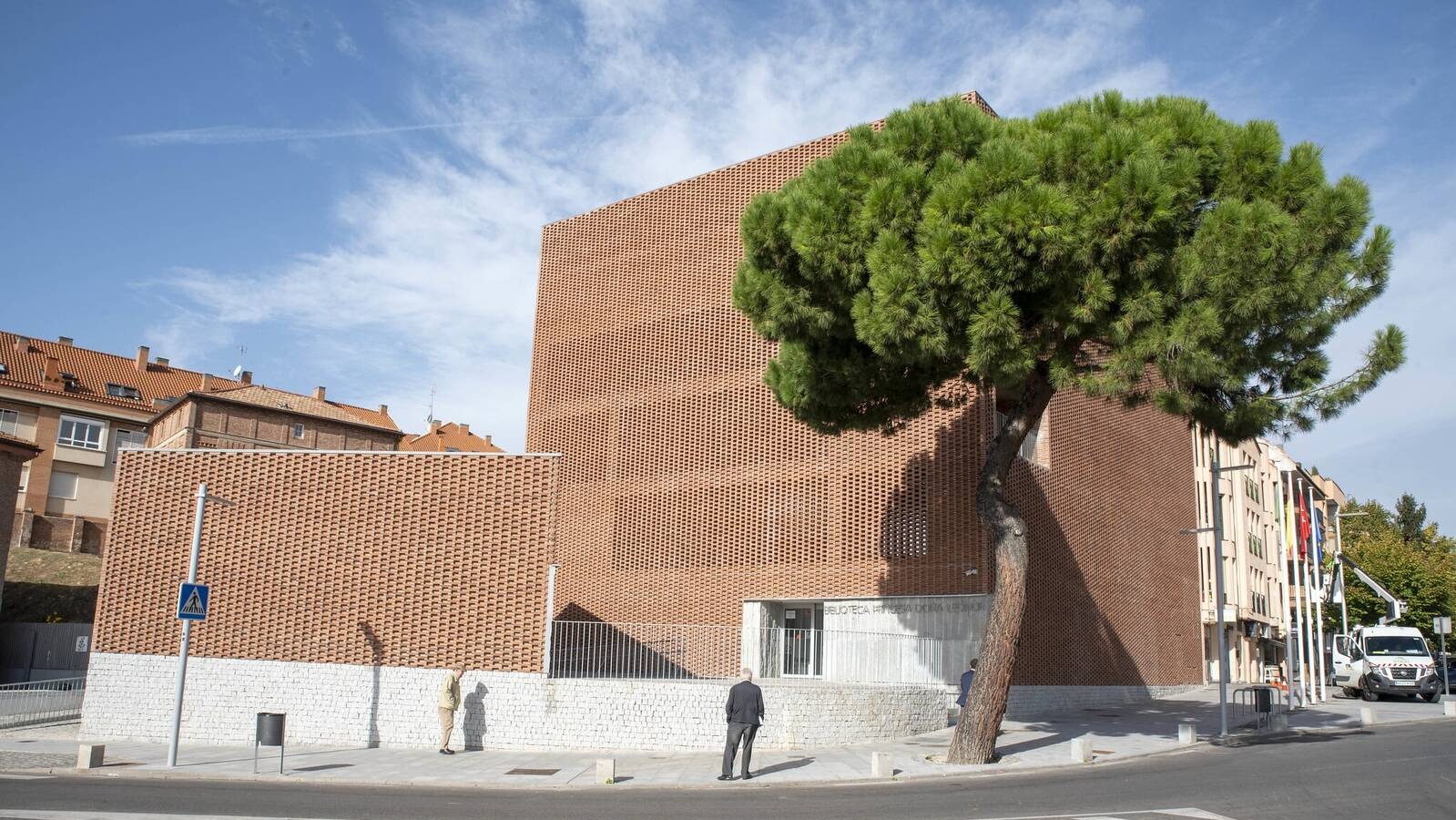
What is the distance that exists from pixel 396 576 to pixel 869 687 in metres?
9.12

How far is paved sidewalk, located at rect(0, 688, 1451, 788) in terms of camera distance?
1495cm

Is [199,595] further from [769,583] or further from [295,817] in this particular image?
[769,583]

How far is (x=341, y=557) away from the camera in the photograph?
1958cm

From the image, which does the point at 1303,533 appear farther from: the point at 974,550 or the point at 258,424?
the point at 258,424

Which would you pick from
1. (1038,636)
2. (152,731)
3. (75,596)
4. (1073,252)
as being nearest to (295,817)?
(152,731)

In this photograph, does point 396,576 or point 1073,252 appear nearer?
point 1073,252

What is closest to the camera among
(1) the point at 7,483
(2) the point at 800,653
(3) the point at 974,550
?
(2) the point at 800,653

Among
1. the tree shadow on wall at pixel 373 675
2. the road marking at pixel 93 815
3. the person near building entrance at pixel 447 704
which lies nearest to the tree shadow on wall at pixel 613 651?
the person near building entrance at pixel 447 704

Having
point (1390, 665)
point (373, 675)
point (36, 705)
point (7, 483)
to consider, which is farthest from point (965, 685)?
point (7, 483)

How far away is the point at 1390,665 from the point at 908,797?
25575 millimetres

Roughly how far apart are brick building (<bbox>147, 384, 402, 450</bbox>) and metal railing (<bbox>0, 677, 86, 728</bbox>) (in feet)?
102

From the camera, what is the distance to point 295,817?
11078 mm

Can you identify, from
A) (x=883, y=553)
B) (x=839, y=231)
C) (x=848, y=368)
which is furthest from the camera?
(x=883, y=553)

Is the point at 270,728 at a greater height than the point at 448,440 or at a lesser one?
lesser
